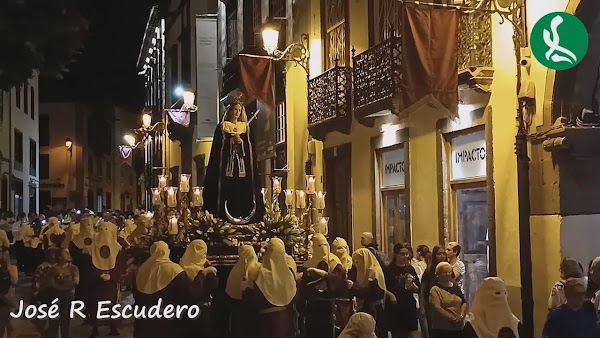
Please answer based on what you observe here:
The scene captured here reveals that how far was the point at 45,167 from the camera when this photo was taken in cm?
7262

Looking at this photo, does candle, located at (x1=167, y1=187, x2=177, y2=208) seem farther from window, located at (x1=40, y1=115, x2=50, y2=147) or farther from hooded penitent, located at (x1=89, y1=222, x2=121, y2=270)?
window, located at (x1=40, y1=115, x2=50, y2=147)

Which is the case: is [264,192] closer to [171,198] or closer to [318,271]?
[171,198]

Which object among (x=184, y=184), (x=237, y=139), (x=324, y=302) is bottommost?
(x=324, y=302)

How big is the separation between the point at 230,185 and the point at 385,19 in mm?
5098

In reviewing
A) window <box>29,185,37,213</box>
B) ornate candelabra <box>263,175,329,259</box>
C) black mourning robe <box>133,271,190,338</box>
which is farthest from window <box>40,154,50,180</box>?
black mourning robe <box>133,271,190,338</box>

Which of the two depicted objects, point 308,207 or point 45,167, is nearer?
point 308,207

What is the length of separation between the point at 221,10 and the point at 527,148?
2127 centimetres

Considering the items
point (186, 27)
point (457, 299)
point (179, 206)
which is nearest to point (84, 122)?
point (186, 27)

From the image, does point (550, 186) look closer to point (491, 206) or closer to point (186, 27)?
point (491, 206)

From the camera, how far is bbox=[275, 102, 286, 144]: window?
997 inches

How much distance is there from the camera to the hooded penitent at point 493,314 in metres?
8.12

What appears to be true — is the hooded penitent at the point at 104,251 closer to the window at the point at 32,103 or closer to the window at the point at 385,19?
the window at the point at 385,19

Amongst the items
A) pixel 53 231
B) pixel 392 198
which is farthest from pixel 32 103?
pixel 392 198

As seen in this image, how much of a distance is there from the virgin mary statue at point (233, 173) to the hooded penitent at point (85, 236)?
202 centimetres
